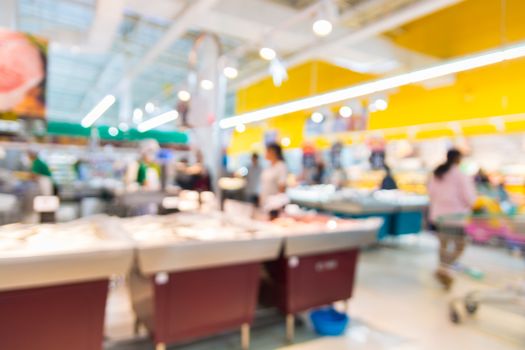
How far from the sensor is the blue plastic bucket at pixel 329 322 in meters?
3.26

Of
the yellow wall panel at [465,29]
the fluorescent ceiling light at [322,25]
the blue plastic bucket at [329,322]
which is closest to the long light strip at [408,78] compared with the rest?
the fluorescent ceiling light at [322,25]

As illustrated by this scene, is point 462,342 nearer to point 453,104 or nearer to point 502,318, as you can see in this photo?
point 502,318

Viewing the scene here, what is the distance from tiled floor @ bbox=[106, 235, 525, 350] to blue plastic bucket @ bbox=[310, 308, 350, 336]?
69 millimetres

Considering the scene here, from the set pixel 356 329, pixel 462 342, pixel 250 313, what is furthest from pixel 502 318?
pixel 250 313

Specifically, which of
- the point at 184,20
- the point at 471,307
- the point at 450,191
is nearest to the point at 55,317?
the point at 471,307

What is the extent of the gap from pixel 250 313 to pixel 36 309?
5.03ft

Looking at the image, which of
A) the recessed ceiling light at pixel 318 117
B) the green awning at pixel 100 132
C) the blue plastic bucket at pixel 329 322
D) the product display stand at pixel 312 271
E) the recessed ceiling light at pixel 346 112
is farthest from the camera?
the green awning at pixel 100 132

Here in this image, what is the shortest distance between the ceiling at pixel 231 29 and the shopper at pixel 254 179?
232 centimetres

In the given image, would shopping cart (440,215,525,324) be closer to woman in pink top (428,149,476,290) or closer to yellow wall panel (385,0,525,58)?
woman in pink top (428,149,476,290)

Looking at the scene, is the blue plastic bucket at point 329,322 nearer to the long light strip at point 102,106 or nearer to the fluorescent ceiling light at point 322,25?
the fluorescent ceiling light at point 322,25

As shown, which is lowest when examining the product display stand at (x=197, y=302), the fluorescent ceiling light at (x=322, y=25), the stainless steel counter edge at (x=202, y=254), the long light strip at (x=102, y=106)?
the product display stand at (x=197, y=302)

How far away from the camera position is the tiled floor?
3111 millimetres

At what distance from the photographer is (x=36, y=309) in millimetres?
2123

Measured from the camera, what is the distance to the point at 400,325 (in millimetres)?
3574
